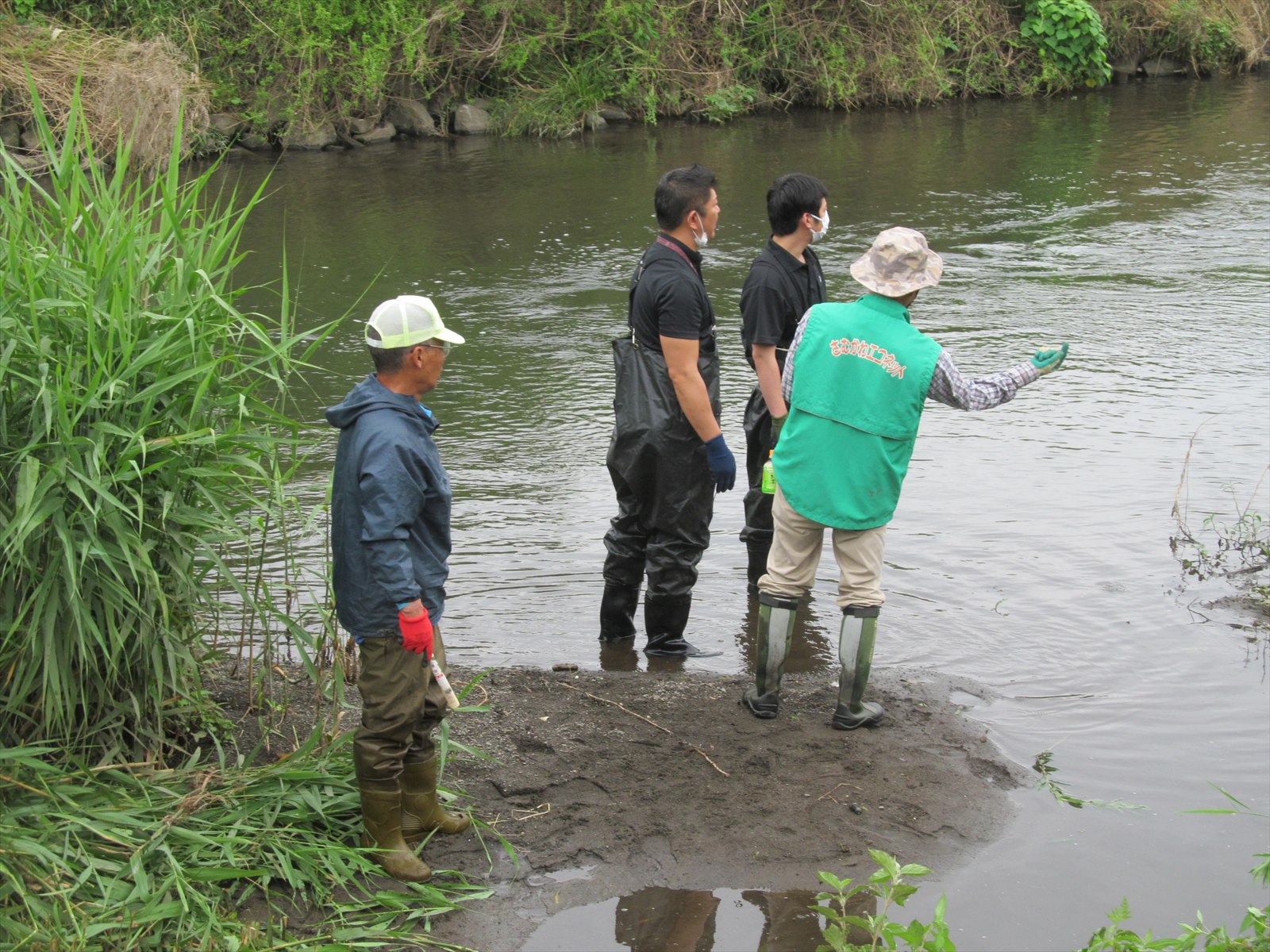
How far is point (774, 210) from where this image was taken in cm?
545

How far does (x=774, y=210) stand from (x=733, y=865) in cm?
267

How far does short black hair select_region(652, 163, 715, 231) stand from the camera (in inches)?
195

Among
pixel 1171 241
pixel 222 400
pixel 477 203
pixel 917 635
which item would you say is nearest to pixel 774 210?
pixel 917 635

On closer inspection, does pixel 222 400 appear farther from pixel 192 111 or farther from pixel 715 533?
pixel 192 111

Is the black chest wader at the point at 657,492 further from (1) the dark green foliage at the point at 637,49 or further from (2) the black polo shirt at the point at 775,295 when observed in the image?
(1) the dark green foliage at the point at 637,49

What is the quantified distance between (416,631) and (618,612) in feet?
7.08

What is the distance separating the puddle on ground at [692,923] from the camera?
3.66 meters

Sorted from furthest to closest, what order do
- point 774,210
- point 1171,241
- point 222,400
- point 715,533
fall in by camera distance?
point 1171,241 < point 715,533 < point 774,210 < point 222,400

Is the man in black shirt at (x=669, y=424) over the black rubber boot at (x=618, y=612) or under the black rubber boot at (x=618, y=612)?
over

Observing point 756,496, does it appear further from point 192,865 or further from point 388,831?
point 192,865

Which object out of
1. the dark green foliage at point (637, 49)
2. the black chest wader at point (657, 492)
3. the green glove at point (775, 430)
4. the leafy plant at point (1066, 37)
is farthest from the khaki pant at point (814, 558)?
the leafy plant at point (1066, 37)

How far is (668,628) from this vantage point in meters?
5.52

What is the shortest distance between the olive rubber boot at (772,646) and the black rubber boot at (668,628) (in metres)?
0.70

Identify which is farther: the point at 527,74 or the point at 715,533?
the point at 527,74
